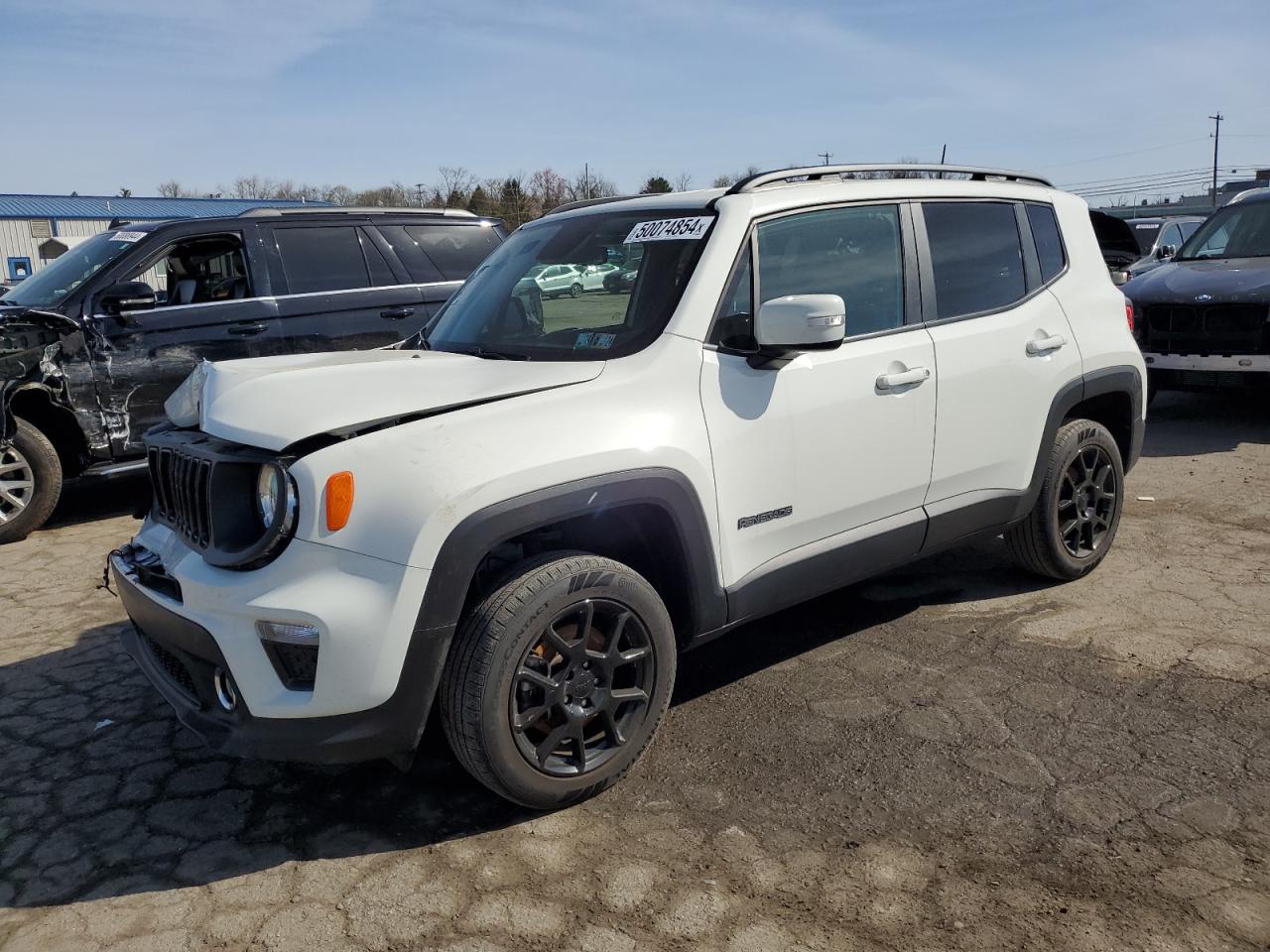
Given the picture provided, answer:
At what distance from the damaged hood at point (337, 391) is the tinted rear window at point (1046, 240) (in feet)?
8.10

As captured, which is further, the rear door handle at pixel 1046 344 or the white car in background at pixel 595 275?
the rear door handle at pixel 1046 344

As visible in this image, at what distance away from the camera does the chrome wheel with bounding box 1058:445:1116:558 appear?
4.78m

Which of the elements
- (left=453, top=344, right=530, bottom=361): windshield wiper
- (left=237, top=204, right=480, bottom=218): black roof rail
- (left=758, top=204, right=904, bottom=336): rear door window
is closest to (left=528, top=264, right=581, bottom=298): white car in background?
(left=453, top=344, right=530, bottom=361): windshield wiper

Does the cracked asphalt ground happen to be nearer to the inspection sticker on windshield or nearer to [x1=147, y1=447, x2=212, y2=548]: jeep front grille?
[x1=147, y1=447, x2=212, y2=548]: jeep front grille

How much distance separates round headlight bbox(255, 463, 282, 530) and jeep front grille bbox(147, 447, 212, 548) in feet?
0.45

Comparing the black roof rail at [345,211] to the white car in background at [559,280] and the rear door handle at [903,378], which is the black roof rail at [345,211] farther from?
the rear door handle at [903,378]

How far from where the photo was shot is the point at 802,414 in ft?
11.6

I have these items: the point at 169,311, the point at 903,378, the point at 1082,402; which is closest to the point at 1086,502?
the point at 1082,402

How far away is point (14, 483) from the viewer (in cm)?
647

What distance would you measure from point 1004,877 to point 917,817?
1.13ft

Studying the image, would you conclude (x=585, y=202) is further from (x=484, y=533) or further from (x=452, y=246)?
(x=452, y=246)

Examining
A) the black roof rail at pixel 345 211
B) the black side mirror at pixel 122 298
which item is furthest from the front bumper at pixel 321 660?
the black roof rail at pixel 345 211

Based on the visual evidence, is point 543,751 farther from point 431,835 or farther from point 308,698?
point 308,698

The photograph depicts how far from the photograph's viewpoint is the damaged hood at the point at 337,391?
2.86 meters
